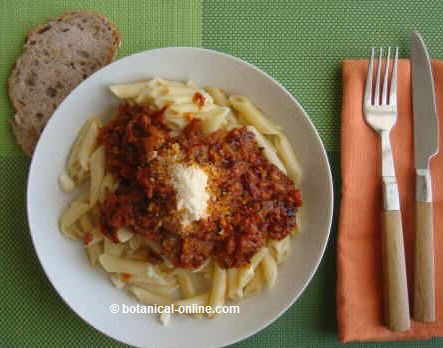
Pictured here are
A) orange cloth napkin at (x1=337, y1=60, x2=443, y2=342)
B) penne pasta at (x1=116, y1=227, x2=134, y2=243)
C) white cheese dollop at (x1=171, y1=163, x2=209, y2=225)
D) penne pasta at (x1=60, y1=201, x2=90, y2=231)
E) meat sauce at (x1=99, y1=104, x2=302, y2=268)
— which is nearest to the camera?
white cheese dollop at (x1=171, y1=163, x2=209, y2=225)

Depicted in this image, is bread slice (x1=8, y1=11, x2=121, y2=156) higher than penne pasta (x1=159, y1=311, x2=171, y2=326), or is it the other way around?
bread slice (x1=8, y1=11, x2=121, y2=156)

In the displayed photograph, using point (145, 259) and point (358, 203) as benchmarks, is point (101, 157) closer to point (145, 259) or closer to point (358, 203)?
point (145, 259)

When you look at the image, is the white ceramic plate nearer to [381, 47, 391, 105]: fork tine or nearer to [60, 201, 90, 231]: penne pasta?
[60, 201, 90, 231]: penne pasta

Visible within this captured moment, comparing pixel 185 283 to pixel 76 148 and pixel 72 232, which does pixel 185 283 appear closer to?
pixel 72 232

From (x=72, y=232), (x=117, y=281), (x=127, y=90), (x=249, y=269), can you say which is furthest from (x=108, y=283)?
(x=127, y=90)

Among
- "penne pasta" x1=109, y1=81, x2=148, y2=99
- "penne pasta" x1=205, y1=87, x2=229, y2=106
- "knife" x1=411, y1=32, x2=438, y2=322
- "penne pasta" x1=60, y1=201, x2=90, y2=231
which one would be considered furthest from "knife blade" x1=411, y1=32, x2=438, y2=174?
"penne pasta" x1=60, y1=201, x2=90, y2=231

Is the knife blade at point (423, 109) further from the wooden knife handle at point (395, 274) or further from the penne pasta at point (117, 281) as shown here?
the penne pasta at point (117, 281)

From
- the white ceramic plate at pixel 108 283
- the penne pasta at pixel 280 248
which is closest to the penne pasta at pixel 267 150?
the white ceramic plate at pixel 108 283
